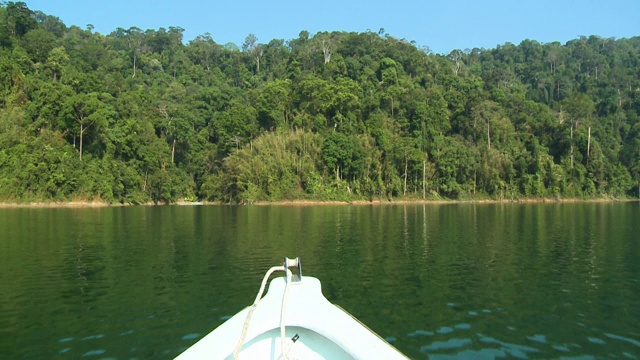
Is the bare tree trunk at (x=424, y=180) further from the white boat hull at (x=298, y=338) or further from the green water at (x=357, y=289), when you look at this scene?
the white boat hull at (x=298, y=338)

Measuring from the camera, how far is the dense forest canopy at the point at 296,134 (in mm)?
55812

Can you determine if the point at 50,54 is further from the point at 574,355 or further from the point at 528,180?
the point at 574,355

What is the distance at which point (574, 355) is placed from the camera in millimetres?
7762

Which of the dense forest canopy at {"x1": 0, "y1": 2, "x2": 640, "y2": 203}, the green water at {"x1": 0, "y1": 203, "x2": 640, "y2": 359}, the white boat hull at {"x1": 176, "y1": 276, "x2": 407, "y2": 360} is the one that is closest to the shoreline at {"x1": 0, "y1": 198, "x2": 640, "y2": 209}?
the dense forest canopy at {"x1": 0, "y1": 2, "x2": 640, "y2": 203}

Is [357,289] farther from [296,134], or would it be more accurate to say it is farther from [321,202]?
[296,134]

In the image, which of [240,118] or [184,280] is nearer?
[184,280]

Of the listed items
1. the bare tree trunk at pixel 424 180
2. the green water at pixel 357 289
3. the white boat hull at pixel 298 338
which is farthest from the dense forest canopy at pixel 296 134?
the white boat hull at pixel 298 338

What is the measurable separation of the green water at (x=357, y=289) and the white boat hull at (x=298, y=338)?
13.9 feet

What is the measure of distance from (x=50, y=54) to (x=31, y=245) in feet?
185

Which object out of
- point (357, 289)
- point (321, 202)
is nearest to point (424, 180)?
point (321, 202)

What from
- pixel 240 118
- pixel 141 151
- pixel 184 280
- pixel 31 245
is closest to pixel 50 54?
pixel 141 151

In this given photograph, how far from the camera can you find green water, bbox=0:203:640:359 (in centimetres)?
834

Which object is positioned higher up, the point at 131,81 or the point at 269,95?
the point at 131,81

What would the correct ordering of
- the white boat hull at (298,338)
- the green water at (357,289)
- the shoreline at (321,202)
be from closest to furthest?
the white boat hull at (298,338), the green water at (357,289), the shoreline at (321,202)
